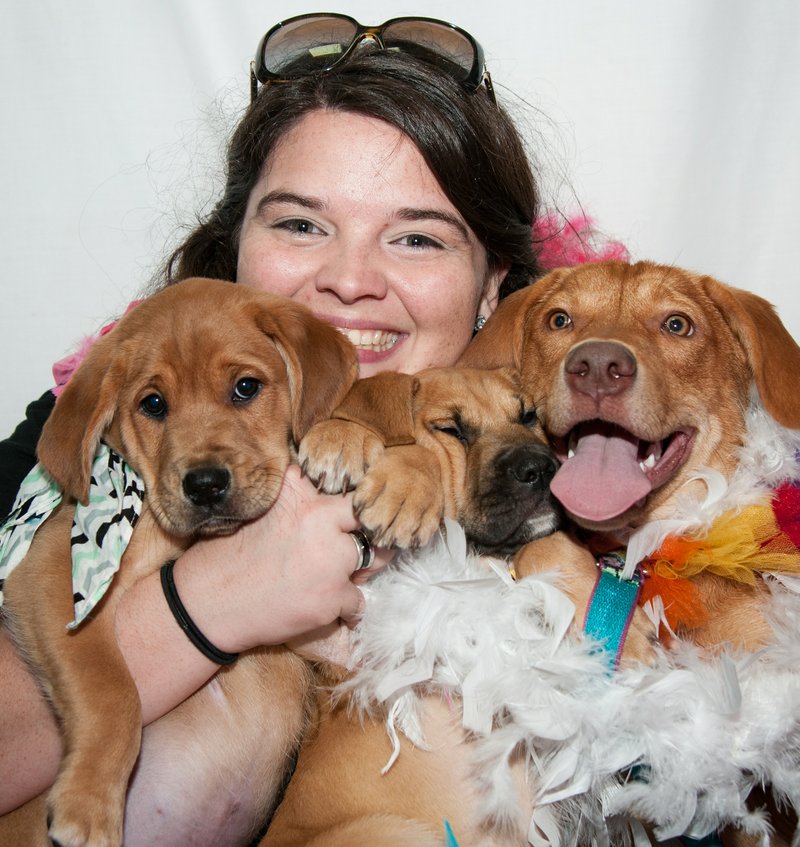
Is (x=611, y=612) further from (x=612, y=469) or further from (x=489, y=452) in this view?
(x=489, y=452)

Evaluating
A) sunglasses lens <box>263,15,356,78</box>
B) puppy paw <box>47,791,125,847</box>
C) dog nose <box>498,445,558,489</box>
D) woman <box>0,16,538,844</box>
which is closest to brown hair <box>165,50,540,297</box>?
woman <box>0,16,538,844</box>

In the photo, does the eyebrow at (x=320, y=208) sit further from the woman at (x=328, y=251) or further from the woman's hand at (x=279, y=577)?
the woman's hand at (x=279, y=577)

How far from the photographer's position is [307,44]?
3896 mm

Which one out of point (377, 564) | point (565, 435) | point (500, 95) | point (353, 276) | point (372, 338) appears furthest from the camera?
point (500, 95)

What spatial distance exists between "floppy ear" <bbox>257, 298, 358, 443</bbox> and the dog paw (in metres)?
0.13

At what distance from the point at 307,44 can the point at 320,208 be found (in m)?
1.11

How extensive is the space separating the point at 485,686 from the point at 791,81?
3.77 meters

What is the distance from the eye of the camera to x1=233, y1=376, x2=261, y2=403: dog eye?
286 cm

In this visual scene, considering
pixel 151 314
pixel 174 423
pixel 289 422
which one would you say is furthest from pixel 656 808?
pixel 151 314

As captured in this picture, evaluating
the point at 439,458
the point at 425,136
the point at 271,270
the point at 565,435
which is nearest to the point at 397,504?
the point at 439,458

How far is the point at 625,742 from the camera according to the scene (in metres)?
2.35

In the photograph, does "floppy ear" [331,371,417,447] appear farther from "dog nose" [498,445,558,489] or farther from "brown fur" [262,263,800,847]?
"dog nose" [498,445,558,489]

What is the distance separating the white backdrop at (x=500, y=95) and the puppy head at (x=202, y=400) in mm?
2013

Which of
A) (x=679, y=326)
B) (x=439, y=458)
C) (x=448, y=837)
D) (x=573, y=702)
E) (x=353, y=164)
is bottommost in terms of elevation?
(x=448, y=837)
